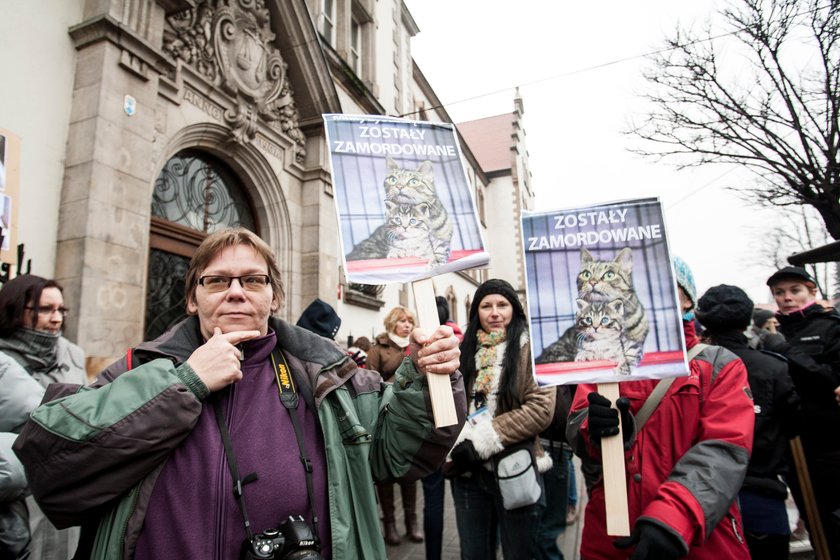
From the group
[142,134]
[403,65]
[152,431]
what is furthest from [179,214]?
[403,65]

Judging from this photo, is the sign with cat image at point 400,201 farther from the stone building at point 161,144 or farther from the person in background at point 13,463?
the stone building at point 161,144

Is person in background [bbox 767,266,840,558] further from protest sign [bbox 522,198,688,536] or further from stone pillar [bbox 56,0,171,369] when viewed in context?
stone pillar [bbox 56,0,171,369]

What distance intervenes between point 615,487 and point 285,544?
3.66 feet

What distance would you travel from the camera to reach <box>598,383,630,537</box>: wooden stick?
1.65 metres

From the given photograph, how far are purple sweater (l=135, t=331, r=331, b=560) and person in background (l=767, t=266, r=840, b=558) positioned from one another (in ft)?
10.6

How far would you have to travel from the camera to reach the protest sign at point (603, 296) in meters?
1.91

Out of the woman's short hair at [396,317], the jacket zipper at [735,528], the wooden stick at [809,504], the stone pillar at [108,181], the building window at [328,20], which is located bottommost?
the wooden stick at [809,504]

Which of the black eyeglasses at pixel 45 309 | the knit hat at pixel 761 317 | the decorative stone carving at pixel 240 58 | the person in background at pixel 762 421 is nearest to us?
the person in background at pixel 762 421

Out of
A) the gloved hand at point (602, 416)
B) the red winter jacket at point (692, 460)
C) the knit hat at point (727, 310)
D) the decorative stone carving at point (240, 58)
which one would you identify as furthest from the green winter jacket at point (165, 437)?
the decorative stone carving at point (240, 58)

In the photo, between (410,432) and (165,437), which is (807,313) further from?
(165,437)

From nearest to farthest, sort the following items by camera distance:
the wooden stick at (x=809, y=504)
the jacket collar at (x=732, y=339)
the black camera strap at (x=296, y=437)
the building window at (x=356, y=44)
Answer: the black camera strap at (x=296, y=437) → the jacket collar at (x=732, y=339) → the wooden stick at (x=809, y=504) → the building window at (x=356, y=44)

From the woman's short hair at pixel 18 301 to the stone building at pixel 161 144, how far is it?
191 centimetres

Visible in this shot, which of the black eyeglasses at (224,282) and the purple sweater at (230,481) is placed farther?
the black eyeglasses at (224,282)

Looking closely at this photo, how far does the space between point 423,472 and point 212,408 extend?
2.35 ft
